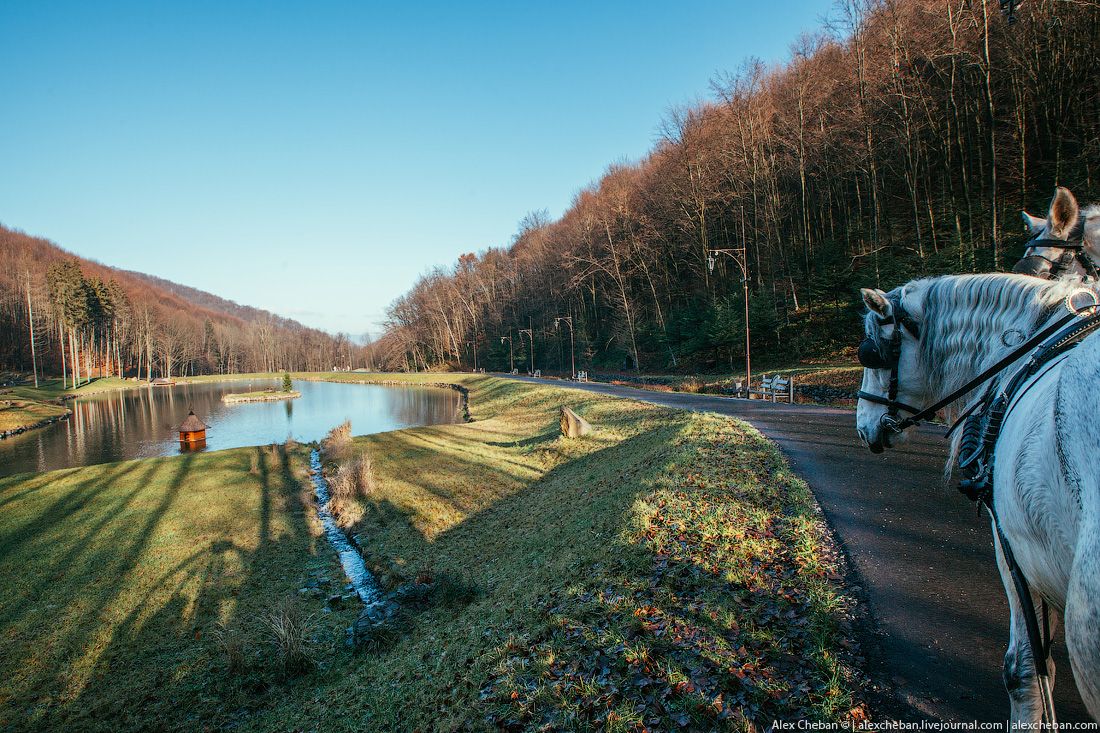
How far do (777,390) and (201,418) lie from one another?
43886 mm

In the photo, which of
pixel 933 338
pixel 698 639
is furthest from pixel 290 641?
pixel 933 338

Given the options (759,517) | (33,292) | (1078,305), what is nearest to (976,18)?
(759,517)

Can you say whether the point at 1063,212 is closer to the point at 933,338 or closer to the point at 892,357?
the point at 933,338

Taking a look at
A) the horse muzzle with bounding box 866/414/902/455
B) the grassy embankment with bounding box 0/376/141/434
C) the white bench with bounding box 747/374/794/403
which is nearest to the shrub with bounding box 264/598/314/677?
the horse muzzle with bounding box 866/414/902/455

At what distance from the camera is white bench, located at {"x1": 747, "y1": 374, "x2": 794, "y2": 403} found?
19375 mm

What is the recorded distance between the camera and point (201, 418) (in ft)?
130

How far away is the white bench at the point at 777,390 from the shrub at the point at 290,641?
1769cm

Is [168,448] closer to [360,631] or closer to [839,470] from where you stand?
[360,631]

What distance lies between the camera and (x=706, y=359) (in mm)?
36094

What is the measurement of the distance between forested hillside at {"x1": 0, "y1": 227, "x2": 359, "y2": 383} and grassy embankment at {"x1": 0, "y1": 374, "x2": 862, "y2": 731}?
7935cm

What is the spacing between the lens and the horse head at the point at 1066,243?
3250 millimetres

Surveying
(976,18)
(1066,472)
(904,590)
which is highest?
(976,18)

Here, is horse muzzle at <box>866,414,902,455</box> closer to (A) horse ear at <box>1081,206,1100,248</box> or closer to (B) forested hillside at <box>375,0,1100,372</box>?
(A) horse ear at <box>1081,206,1100,248</box>

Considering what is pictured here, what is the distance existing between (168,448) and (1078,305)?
34183 mm
